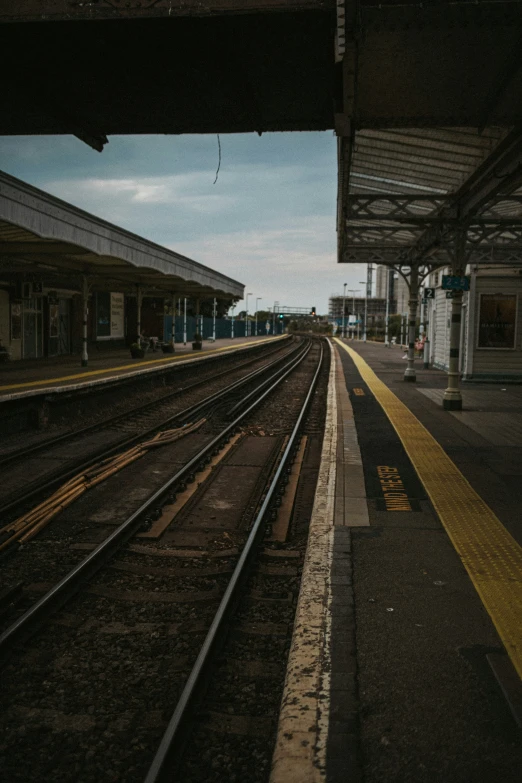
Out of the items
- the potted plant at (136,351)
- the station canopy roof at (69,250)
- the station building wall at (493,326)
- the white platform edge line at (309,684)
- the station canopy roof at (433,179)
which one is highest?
A: the station canopy roof at (433,179)

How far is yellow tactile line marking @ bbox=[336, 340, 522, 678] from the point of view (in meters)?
4.39

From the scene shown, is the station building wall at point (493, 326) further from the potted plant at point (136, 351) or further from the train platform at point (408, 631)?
the potted plant at point (136, 351)

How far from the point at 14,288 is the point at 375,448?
56.8ft

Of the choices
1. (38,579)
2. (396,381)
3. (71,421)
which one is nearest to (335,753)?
(38,579)

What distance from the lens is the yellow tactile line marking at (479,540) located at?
4.39 m

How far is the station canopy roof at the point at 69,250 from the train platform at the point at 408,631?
8395mm

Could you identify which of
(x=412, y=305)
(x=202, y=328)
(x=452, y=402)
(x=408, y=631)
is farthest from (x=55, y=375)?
Result: (x=202, y=328)

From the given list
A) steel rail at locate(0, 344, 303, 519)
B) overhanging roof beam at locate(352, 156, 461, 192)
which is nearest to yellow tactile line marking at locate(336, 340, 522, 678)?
steel rail at locate(0, 344, 303, 519)

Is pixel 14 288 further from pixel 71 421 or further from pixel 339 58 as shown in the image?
pixel 339 58

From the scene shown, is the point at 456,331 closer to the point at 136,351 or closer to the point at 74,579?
the point at 74,579

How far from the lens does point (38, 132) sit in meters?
8.30

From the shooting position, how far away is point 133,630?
4727 millimetres

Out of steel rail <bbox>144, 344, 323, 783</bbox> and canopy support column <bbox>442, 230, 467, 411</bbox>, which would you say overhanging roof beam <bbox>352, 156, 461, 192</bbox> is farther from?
steel rail <bbox>144, 344, 323, 783</bbox>

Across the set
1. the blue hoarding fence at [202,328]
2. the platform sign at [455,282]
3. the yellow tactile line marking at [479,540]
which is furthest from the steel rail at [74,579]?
the blue hoarding fence at [202,328]
